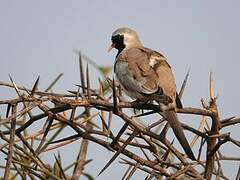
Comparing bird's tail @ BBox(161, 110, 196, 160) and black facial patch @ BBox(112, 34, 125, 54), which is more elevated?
black facial patch @ BBox(112, 34, 125, 54)

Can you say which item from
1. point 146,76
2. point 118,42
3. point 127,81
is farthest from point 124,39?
point 146,76

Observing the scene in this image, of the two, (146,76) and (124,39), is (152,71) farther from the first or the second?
(124,39)

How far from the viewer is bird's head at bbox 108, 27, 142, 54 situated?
668cm

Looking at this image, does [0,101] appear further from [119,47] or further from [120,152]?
[119,47]

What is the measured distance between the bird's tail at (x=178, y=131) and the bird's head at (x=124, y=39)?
368cm

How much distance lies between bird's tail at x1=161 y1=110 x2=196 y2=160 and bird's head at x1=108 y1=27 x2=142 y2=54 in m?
3.68

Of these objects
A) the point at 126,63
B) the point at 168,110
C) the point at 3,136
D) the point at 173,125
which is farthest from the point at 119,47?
the point at 3,136

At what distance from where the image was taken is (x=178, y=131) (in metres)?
2.75

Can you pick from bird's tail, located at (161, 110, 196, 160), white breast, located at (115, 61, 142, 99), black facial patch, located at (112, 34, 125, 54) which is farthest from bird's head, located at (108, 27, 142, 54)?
bird's tail, located at (161, 110, 196, 160)

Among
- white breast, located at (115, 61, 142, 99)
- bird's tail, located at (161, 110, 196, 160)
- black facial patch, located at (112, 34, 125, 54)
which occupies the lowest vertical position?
bird's tail, located at (161, 110, 196, 160)

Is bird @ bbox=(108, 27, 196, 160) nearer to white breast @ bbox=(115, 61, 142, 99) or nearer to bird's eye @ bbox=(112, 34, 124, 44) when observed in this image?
white breast @ bbox=(115, 61, 142, 99)

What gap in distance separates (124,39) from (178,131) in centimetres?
407

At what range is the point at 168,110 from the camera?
10.2ft

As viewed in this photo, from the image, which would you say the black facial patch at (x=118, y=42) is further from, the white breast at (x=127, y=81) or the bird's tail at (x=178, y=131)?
the bird's tail at (x=178, y=131)
